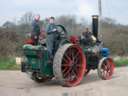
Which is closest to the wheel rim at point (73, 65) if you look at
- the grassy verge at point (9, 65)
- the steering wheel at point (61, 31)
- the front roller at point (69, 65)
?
the front roller at point (69, 65)

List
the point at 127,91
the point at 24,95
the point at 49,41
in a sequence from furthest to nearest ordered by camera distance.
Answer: the point at 49,41 < the point at 127,91 < the point at 24,95

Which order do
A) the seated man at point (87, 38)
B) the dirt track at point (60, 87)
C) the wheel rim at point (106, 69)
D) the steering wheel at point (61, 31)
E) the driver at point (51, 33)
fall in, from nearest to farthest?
the dirt track at point (60, 87) → the driver at point (51, 33) → the steering wheel at point (61, 31) → the seated man at point (87, 38) → the wheel rim at point (106, 69)

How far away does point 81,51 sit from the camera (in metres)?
15.2

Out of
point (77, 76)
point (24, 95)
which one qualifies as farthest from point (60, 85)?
point (24, 95)

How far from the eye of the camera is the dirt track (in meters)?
12.8

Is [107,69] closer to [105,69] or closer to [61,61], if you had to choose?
[105,69]

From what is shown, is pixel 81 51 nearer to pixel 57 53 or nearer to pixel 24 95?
pixel 57 53

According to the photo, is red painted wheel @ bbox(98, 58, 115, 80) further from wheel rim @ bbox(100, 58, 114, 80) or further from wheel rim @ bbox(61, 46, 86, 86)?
wheel rim @ bbox(61, 46, 86, 86)

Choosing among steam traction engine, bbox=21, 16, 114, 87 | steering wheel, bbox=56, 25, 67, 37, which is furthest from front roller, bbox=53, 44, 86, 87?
steering wheel, bbox=56, 25, 67, 37

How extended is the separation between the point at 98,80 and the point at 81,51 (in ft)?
5.83

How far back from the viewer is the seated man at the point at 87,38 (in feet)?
53.3

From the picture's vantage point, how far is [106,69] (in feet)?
55.0

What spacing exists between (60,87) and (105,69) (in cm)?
284

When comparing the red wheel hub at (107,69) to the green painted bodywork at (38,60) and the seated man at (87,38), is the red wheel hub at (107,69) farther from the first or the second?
the green painted bodywork at (38,60)
